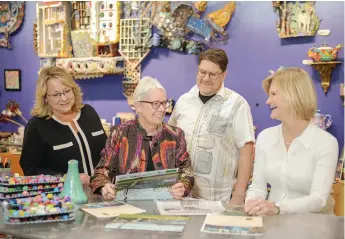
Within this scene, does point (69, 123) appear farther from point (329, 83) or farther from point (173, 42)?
point (329, 83)

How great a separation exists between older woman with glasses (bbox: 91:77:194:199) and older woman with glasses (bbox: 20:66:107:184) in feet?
1.16

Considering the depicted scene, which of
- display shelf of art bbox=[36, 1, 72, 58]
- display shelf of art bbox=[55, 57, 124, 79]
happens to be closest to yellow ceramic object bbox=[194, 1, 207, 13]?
display shelf of art bbox=[55, 57, 124, 79]

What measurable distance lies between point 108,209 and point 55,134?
0.91 metres

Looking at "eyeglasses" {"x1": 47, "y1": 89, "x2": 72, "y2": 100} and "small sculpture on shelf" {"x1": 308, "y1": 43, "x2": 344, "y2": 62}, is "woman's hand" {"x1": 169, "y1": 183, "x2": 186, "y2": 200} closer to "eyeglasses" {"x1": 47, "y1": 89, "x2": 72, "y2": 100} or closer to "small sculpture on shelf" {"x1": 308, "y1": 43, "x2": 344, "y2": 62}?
"eyeglasses" {"x1": 47, "y1": 89, "x2": 72, "y2": 100}

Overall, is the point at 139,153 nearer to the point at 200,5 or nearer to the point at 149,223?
the point at 149,223

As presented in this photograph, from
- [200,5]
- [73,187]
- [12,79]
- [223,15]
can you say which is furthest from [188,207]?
[12,79]

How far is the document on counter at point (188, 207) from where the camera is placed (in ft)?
6.98

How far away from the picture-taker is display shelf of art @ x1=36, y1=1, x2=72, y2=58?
17.0ft

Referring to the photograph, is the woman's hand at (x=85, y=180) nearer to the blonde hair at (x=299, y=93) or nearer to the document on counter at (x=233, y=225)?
the document on counter at (x=233, y=225)

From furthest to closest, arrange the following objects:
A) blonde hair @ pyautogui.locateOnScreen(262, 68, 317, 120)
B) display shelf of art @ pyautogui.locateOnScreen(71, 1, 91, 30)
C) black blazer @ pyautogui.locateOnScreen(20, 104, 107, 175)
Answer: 1. display shelf of art @ pyautogui.locateOnScreen(71, 1, 91, 30)
2. black blazer @ pyautogui.locateOnScreen(20, 104, 107, 175)
3. blonde hair @ pyautogui.locateOnScreen(262, 68, 317, 120)

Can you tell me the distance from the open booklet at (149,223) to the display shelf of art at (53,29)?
3.54 m

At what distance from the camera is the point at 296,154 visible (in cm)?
235

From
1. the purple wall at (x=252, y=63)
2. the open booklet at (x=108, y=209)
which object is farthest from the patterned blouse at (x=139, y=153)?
the purple wall at (x=252, y=63)

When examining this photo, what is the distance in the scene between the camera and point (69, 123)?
296cm
